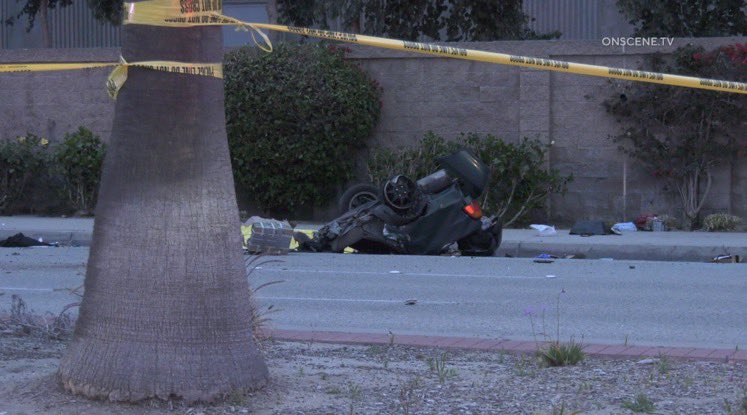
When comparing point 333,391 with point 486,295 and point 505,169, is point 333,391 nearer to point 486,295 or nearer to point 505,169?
point 486,295

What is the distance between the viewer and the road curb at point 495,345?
695 cm

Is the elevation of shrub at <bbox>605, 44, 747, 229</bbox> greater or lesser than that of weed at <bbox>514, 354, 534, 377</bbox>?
greater

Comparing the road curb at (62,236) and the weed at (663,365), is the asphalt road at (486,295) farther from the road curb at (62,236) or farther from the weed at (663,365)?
the road curb at (62,236)

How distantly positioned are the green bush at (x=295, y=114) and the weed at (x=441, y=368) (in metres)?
11.1

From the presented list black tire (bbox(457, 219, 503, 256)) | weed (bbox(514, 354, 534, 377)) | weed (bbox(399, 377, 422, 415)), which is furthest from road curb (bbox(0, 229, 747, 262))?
weed (bbox(399, 377, 422, 415))

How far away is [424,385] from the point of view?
6070 millimetres

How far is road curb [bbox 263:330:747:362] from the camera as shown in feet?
22.8

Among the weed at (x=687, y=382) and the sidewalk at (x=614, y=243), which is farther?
the sidewalk at (x=614, y=243)

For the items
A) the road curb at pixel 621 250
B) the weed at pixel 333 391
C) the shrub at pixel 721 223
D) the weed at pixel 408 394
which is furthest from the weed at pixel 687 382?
the shrub at pixel 721 223

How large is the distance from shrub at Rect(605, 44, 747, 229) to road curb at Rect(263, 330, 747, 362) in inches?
400

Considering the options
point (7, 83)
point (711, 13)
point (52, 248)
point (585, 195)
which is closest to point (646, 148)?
point (585, 195)

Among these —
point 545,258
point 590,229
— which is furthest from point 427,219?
point 590,229

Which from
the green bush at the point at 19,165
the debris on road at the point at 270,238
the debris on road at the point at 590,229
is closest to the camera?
the debris on road at the point at 270,238

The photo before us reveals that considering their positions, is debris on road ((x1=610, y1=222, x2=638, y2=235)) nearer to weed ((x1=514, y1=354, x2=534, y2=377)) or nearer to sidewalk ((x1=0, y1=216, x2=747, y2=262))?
sidewalk ((x1=0, y1=216, x2=747, y2=262))
